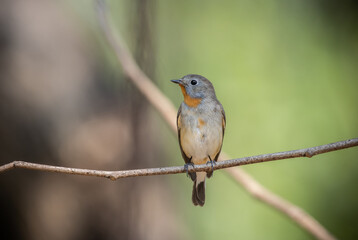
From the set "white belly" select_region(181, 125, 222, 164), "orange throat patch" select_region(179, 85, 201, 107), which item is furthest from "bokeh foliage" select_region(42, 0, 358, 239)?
"orange throat patch" select_region(179, 85, 201, 107)

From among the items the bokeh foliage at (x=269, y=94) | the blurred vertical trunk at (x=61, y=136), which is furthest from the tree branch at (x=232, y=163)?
the bokeh foliage at (x=269, y=94)

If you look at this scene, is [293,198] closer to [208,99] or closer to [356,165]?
[356,165]

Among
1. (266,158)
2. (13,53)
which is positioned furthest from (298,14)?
(266,158)

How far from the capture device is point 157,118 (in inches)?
201

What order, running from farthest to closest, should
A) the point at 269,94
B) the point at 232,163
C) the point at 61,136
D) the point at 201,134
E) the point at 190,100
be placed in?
1. the point at 269,94
2. the point at 61,136
3. the point at 201,134
4. the point at 190,100
5. the point at 232,163

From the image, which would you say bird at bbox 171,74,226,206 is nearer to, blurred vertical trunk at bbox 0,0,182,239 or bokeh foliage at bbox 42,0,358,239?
blurred vertical trunk at bbox 0,0,182,239

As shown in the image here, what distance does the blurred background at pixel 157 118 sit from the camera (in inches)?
142

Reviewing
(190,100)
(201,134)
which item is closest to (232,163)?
(190,100)

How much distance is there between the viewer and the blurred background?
360cm

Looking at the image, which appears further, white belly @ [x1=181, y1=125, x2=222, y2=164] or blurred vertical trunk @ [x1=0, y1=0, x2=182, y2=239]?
blurred vertical trunk @ [x1=0, y1=0, x2=182, y2=239]

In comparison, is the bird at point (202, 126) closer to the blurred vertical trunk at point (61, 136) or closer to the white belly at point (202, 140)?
the white belly at point (202, 140)

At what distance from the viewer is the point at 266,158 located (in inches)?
64.3

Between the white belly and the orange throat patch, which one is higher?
the orange throat patch

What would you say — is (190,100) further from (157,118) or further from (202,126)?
(157,118)
